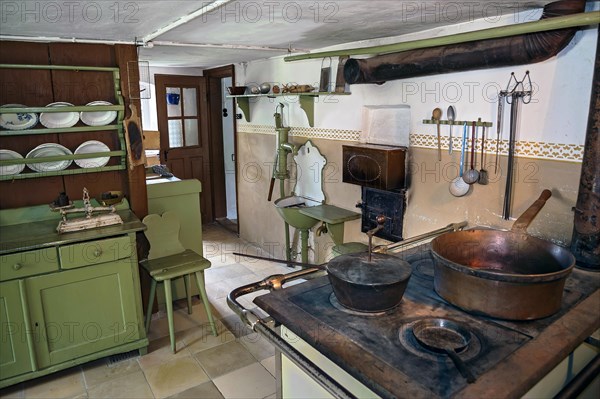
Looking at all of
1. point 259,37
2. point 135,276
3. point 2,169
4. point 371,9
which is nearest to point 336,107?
point 259,37

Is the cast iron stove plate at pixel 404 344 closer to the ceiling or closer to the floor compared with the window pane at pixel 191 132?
closer to the floor

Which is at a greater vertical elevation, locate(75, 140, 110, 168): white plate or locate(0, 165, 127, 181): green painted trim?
locate(75, 140, 110, 168): white plate

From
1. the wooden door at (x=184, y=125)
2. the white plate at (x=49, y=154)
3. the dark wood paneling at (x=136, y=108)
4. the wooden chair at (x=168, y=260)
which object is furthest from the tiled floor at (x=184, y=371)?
the wooden door at (x=184, y=125)

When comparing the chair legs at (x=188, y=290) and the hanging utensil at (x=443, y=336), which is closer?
the hanging utensil at (x=443, y=336)

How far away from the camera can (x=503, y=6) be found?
1.94 metres

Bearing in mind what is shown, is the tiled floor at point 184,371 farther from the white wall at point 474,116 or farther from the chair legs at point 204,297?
the white wall at point 474,116

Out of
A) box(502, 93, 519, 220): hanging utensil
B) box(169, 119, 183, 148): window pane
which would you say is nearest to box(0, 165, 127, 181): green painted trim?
box(502, 93, 519, 220): hanging utensil

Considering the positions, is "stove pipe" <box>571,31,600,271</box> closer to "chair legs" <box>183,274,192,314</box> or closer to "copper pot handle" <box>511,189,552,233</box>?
"copper pot handle" <box>511,189,552,233</box>

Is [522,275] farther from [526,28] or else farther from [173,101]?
[173,101]

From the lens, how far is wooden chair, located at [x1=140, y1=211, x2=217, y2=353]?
263 cm

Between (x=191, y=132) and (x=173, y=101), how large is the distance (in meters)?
0.41

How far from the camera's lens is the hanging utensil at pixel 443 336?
1238mm

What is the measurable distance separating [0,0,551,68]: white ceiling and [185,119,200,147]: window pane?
214cm

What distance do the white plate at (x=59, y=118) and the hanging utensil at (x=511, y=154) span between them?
233cm
